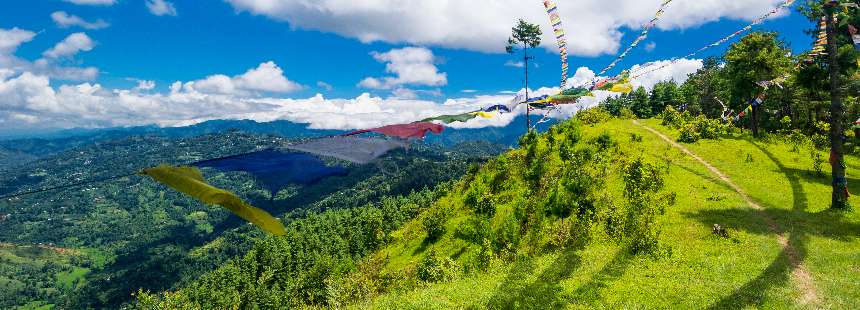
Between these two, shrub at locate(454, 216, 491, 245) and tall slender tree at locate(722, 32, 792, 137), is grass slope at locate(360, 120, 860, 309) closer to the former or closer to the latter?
shrub at locate(454, 216, 491, 245)

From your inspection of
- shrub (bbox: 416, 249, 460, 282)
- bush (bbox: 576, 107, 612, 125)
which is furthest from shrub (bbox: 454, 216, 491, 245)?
bush (bbox: 576, 107, 612, 125)

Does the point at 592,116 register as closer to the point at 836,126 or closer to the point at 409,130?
the point at 836,126

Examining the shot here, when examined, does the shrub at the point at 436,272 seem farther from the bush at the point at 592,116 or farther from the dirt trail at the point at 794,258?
the bush at the point at 592,116

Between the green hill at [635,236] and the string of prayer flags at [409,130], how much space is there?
7.58 metres

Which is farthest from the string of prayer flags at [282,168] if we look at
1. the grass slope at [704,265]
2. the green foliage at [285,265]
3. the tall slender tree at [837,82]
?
the green foliage at [285,265]

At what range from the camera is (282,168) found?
12094 millimetres

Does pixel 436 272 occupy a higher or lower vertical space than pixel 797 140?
lower

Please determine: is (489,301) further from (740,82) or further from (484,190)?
(740,82)

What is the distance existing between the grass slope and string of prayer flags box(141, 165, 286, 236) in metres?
10.5

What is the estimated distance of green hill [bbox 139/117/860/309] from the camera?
16.1m

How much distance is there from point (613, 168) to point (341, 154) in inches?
1129

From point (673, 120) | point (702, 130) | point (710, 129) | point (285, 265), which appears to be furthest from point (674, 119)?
point (285, 265)

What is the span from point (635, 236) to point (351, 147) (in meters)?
15.3

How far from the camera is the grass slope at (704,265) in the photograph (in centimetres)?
1527
